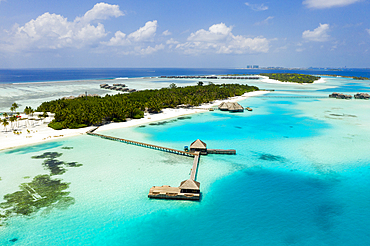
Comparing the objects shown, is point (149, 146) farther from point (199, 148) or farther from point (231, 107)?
point (231, 107)

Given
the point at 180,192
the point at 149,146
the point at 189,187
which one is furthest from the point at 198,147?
the point at 180,192

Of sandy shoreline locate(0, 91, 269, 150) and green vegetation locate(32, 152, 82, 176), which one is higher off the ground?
sandy shoreline locate(0, 91, 269, 150)

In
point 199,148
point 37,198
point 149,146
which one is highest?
point 199,148

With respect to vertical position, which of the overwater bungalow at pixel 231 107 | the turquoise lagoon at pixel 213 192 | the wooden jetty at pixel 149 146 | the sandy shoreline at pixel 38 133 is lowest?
the turquoise lagoon at pixel 213 192

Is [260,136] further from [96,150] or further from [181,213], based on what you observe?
[96,150]

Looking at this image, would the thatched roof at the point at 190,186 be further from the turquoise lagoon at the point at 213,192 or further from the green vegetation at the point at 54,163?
the green vegetation at the point at 54,163

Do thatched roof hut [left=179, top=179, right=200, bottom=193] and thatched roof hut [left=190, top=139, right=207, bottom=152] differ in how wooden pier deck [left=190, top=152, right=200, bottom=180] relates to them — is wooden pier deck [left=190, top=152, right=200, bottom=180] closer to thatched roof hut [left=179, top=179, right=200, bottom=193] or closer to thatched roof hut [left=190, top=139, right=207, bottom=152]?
thatched roof hut [left=190, top=139, right=207, bottom=152]

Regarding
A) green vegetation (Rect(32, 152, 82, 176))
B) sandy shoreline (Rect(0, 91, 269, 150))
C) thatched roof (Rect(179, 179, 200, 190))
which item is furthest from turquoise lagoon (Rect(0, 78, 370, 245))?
sandy shoreline (Rect(0, 91, 269, 150))

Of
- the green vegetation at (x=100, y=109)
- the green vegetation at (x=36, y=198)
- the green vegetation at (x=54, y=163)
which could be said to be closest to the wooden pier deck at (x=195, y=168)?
the green vegetation at (x=36, y=198)
